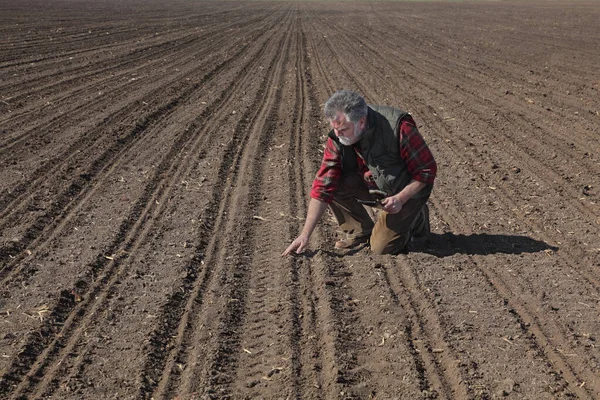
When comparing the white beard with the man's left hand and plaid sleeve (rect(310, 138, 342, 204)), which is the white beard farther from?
the man's left hand

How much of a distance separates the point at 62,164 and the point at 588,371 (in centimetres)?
688

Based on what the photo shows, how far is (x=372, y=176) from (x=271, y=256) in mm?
1134

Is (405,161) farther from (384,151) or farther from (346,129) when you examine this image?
(346,129)

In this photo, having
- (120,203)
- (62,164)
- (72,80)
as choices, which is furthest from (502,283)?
(72,80)

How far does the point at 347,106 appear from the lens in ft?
16.8

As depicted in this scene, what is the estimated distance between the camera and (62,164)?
890 centimetres

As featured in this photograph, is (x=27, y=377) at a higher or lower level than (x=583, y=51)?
higher

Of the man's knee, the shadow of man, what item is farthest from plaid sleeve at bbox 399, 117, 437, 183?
the shadow of man

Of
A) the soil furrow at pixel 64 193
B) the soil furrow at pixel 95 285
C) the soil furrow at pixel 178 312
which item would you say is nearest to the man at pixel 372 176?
the soil furrow at pixel 178 312

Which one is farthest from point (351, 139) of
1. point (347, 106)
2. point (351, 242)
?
point (351, 242)

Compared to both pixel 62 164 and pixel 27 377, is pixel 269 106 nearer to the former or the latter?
pixel 62 164

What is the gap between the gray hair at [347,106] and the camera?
5.12 m

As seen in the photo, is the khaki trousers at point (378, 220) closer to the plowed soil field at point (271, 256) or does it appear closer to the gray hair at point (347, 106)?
the plowed soil field at point (271, 256)

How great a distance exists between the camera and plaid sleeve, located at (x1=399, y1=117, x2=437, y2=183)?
544cm
